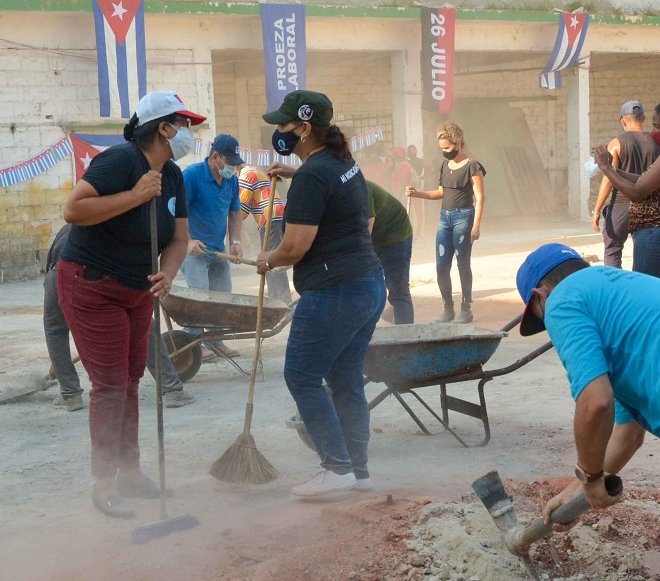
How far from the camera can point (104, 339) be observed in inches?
172

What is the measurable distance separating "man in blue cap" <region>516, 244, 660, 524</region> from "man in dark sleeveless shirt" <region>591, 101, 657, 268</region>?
4.60 metres

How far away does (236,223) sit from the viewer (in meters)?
7.91

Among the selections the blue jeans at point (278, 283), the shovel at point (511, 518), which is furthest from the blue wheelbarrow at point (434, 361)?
the blue jeans at point (278, 283)

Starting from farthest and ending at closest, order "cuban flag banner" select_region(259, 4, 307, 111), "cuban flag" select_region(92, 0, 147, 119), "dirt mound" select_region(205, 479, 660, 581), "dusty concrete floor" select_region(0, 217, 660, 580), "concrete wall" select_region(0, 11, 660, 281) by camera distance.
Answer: "cuban flag banner" select_region(259, 4, 307, 111) → "concrete wall" select_region(0, 11, 660, 281) → "cuban flag" select_region(92, 0, 147, 119) → "dusty concrete floor" select_region(0, 217, 660, 580) → "dirt mound" select_region(205, 479, 660, 581)

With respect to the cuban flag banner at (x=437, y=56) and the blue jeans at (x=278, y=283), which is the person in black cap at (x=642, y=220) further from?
the cuban flag banner at (x=437, y=56)

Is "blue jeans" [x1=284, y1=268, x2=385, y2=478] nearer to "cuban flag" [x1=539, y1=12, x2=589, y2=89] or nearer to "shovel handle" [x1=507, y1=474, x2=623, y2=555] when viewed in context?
"shovel handle" [x1=507, y1=474, x2=623, y2=555]

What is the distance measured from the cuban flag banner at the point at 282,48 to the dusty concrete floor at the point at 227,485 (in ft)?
26.6

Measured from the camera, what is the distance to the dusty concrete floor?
3.95 metres

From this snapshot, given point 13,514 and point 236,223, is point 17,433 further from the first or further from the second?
point 236,223

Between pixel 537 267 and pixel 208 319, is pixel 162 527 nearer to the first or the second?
pixel 537 267

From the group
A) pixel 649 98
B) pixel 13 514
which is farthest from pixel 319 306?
pixel 649 98

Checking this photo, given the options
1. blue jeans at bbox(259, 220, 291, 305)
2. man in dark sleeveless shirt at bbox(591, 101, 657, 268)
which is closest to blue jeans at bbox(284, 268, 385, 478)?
man in dark sleeveless shirt at bbox(591, 101, 657, 268)

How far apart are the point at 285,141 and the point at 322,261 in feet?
1.86

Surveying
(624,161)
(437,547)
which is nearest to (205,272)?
(624,161)
